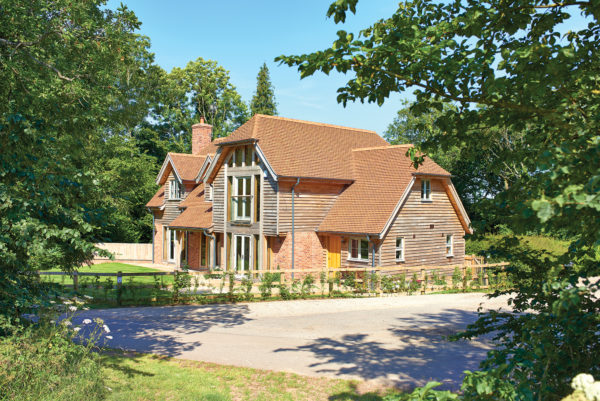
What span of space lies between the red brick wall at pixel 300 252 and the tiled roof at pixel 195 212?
5.56 meters

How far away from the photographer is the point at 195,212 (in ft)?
109

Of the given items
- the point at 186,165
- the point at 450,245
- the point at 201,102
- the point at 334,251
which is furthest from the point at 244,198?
the point at 201,102

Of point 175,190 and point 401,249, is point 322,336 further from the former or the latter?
point 175,190

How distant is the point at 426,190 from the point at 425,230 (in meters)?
2.27

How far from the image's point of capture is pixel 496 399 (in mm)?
4258

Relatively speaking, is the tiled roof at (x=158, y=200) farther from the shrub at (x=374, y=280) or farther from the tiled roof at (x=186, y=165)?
the shrub at (x=374, y=280)

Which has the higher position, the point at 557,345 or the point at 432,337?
the point at 557,345

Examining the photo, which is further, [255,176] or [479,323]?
[255,176]

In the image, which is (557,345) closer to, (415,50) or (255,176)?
(415,50)

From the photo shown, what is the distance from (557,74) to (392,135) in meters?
62.2

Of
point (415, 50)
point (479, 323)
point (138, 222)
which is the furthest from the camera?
point (138, 222)

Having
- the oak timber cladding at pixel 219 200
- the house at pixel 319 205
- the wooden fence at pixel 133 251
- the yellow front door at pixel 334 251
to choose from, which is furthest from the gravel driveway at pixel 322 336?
the wooden fence at pixel 133 251

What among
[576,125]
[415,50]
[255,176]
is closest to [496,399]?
[576,125]

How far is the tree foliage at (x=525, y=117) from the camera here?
13.7ft
